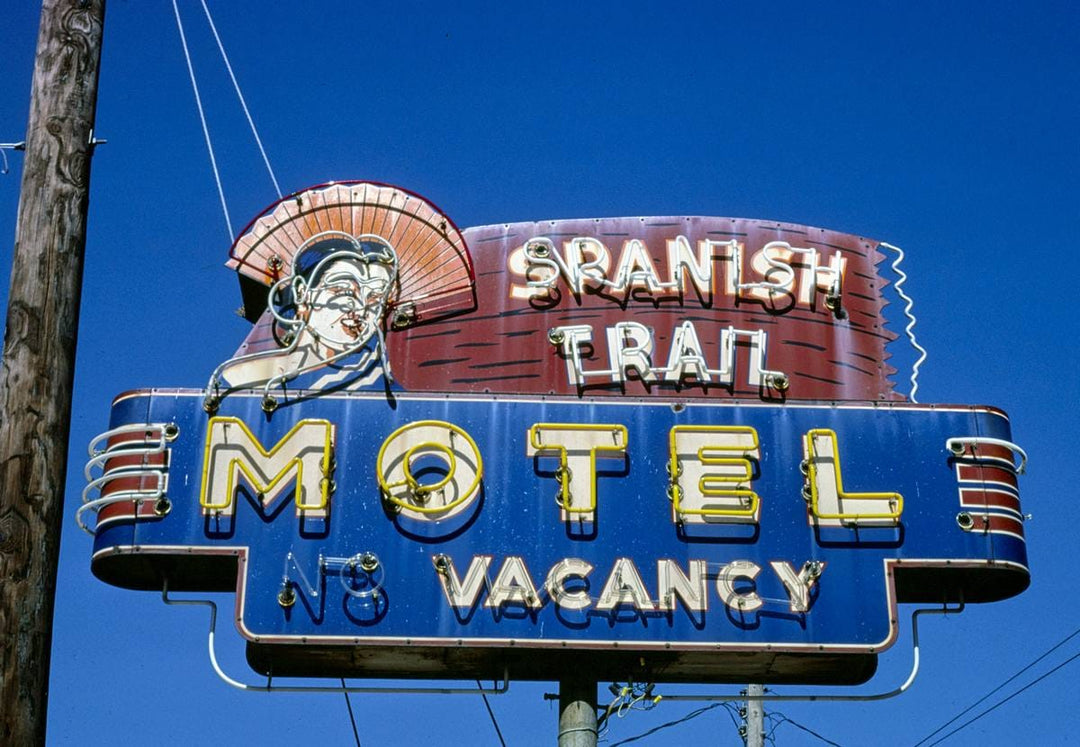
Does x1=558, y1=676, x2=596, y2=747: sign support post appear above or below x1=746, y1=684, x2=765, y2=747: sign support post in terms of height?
below

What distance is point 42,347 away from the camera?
795 centimetres

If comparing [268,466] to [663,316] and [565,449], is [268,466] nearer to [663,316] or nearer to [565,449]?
[565,449]

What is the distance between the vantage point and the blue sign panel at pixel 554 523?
40.4 feet

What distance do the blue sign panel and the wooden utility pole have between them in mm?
4518

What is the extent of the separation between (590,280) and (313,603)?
3.90 meters

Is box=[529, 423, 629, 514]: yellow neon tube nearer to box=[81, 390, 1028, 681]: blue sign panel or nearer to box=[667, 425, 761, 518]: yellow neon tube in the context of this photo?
box=[81, 390, 1028, 681]: blue sign panel

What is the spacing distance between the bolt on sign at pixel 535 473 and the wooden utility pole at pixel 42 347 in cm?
451

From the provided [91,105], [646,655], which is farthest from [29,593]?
[646,655]

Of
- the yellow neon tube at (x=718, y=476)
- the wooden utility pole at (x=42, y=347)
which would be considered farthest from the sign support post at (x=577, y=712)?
the wooden utility pole at (x=42, y=347)

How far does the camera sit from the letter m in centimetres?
1265

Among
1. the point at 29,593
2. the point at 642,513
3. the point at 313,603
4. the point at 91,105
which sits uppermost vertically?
the point at 91,105

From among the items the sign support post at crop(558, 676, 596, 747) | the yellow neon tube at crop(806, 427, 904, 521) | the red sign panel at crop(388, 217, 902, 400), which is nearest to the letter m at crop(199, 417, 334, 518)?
the red sign panel at crop(388, 217, 902, 400)

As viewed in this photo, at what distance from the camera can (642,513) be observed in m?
12.8

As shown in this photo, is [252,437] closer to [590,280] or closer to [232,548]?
[232,548]
